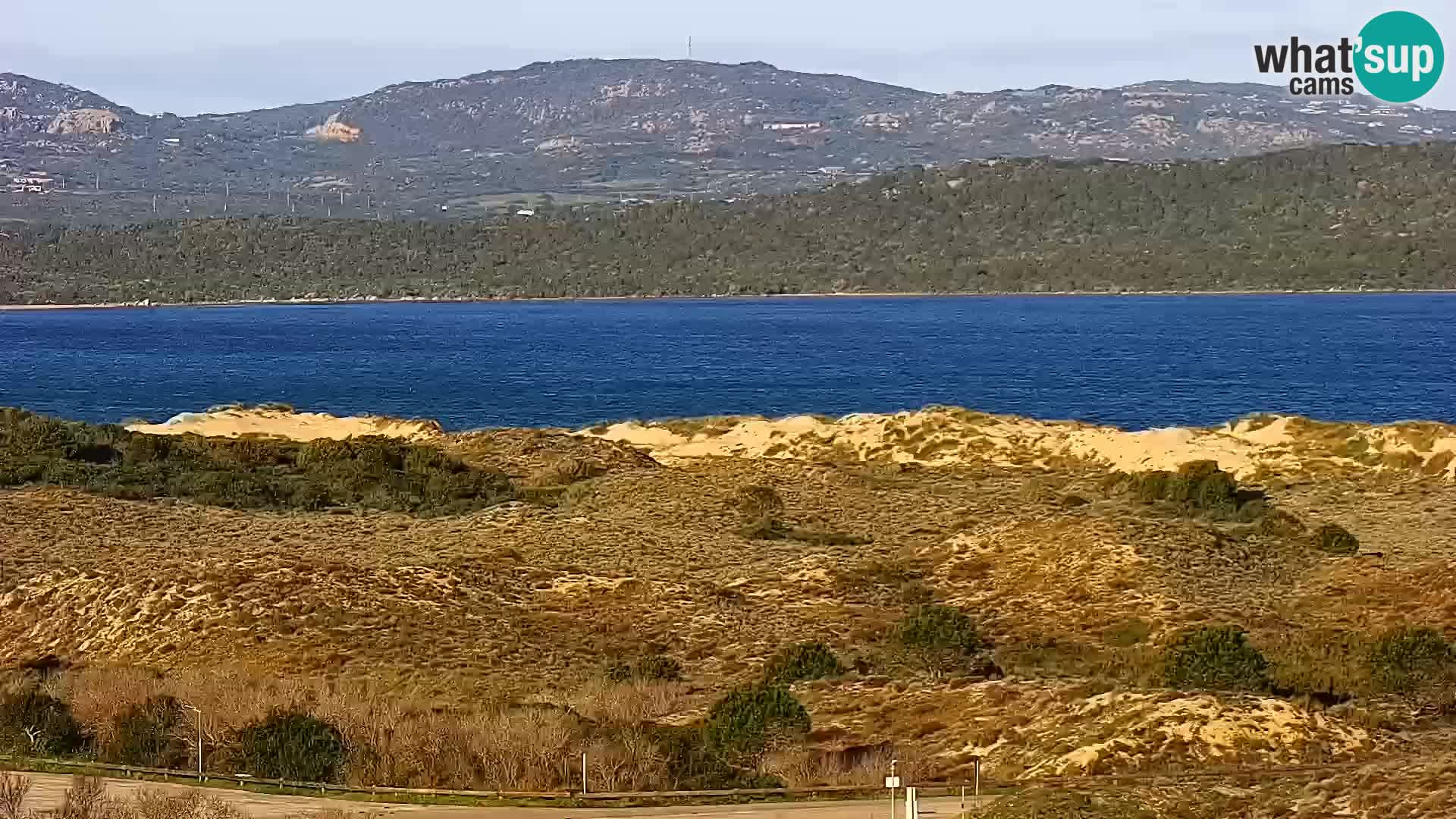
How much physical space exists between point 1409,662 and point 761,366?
9524 cm

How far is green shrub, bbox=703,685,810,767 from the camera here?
19.7 meters

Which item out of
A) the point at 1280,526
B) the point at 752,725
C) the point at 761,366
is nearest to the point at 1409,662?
the point at 752,725

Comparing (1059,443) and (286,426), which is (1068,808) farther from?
(286,426)

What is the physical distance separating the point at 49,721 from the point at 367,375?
3674 inches

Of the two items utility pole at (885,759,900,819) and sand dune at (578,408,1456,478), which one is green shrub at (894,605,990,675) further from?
sand dune at (578,408,1456,478)

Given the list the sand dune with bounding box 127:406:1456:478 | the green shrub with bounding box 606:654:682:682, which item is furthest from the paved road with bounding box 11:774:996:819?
the sand dune with bounding box 127:406:1456:478

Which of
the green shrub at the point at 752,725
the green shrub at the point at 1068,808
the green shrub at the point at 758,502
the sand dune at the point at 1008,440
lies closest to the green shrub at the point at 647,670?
the green shrub at the point at 752,725

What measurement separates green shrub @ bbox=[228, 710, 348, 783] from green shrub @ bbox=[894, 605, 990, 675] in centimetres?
861

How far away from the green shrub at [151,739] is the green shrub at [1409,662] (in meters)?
13.5

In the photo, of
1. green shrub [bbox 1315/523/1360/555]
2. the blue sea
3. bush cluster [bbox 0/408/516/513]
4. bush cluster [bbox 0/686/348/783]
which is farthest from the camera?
the blue sea

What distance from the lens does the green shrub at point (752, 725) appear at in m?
19.7

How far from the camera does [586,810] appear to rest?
1727 cm

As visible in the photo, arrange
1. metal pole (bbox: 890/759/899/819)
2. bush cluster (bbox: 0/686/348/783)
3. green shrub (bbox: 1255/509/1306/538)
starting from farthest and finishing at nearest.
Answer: green shrub (bbox: 1255/509/1306/538)
bush cluster (bbox: 0/686/348/783)
metal pole (bbox: 890/759/899/819)

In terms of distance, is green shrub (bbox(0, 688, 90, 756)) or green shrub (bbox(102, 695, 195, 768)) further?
green shrub (bbox(0, 688, 90, 756))
